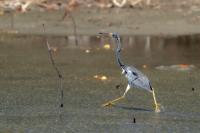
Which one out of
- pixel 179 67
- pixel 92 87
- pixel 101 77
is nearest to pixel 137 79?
pixel 92 87

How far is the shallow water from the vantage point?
927 cm

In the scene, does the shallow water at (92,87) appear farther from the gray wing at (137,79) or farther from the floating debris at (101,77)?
the gray wing at (137,79)

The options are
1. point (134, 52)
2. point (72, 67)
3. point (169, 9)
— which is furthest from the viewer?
point (169, 9)

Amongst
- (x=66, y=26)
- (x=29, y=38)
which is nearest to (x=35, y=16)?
(x=66, y=26)

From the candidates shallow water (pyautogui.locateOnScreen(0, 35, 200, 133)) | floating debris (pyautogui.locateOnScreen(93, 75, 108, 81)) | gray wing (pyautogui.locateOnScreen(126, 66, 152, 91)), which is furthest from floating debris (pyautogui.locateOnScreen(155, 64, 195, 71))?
gray wing (pyautogui.locateOnScreen(126, 66, 152, 91))

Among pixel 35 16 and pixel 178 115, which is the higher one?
pixel 35 16

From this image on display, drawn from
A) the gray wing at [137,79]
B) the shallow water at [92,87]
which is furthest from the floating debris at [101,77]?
the gray wing at [137,79]

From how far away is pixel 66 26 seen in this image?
61.5 ft

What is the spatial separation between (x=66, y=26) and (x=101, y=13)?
4.20 feet

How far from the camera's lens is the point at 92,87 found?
11.5 m

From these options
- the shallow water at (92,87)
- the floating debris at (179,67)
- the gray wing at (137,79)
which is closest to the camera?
the shallow water at (92,87)

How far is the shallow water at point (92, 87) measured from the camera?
30.4 feet

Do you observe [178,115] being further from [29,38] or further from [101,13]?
[101,13]

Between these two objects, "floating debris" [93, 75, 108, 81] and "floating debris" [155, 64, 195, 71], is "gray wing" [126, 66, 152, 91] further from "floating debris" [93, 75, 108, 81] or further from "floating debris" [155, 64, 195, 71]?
"floating debris" [155, 64, 195, 71]
